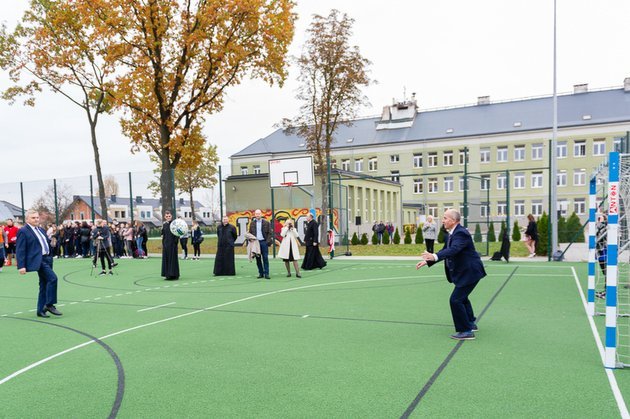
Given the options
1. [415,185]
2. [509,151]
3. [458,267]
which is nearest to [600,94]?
[509,151]

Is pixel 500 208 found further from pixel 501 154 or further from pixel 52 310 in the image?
pixel 52 310

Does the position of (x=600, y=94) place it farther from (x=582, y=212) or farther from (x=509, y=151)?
(x=582, y=212)

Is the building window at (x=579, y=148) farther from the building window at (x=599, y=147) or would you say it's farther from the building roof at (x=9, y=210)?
the building roof at (x=9, y=210)

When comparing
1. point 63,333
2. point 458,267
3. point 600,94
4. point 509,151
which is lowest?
point 63,333

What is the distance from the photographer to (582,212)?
44625 millimetres

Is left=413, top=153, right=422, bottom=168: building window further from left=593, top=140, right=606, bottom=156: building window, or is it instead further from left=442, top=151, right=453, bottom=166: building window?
left=593, top=140, right=606, bottom=156: building window

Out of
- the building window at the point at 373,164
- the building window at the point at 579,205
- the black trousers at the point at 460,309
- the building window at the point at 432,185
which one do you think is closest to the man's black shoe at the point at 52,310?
the black trousers at the point at 460,309

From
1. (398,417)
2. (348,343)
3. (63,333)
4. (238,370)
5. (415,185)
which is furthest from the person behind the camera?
(415,185)

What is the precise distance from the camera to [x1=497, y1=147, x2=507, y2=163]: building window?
50812mm

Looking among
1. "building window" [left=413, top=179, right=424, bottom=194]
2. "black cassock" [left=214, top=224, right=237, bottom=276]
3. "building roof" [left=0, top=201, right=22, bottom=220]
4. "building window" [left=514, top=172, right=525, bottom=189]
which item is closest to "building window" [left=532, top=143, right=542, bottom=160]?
"building window" [left=514, top=172, right=525, bottom=189]

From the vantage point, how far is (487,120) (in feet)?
174

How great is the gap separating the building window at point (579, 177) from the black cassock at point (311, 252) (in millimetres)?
40132

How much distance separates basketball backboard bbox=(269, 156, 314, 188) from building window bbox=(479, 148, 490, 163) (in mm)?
36162

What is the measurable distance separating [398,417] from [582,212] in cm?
4702
